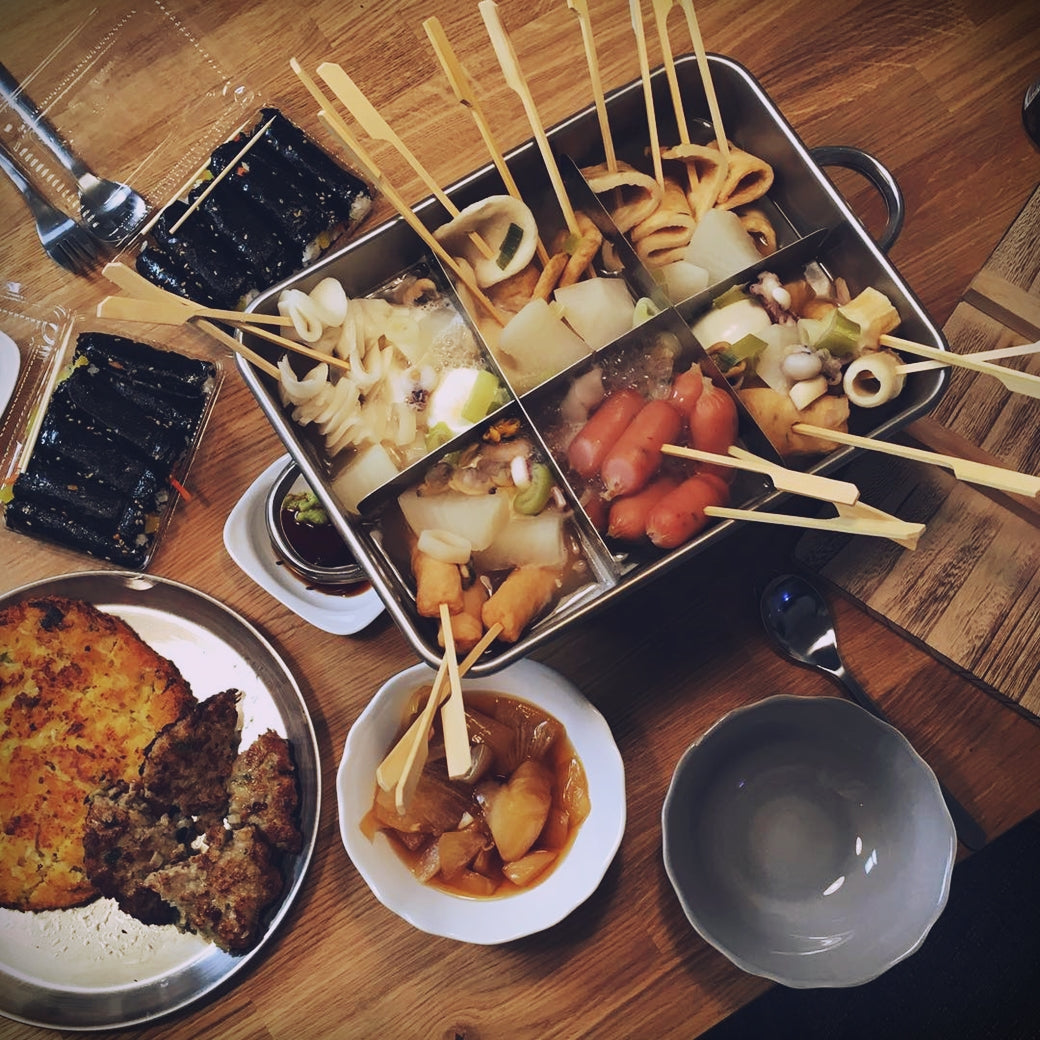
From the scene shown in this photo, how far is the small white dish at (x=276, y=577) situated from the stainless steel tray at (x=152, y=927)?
5.3 inches

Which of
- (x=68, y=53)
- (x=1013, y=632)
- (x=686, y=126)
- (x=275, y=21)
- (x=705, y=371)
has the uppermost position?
(x=68, y=53)

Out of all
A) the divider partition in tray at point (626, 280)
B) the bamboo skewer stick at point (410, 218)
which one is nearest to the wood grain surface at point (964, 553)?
the divider partition in tray at point (626, 280)

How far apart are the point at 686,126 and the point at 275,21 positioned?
3.86ft

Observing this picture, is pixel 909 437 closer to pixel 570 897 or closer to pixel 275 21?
pixel 570 897

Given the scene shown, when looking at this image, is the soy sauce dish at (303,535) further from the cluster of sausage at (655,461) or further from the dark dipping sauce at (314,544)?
the cluster of sausage at (655,461)

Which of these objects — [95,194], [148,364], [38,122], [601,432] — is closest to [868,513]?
[601,432]

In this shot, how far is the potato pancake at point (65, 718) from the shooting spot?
→ 2154mm

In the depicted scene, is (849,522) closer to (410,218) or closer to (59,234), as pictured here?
(410,218)

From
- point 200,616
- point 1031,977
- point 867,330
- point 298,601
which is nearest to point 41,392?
point 200,616

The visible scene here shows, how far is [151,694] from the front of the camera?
222cm

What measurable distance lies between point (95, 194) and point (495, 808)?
1.86 m

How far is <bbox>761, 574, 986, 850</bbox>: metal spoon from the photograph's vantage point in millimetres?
2143

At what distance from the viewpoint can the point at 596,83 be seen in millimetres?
1794

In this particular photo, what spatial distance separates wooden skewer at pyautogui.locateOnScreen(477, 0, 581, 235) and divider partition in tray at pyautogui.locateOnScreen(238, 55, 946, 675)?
9 centimetres
